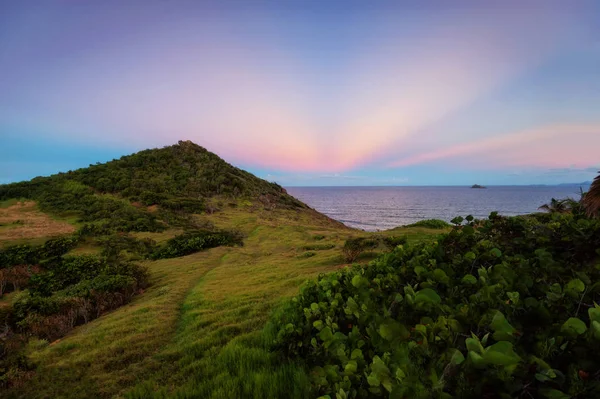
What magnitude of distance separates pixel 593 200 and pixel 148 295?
55.7 ft

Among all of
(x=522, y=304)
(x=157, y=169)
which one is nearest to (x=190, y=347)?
(x=522, y=304)

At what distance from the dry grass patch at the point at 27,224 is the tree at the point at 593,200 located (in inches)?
1599

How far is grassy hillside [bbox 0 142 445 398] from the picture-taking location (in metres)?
5.19

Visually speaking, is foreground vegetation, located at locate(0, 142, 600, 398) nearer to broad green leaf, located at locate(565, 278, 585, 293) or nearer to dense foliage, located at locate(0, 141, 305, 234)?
broad green leaf, located at locate(565, 278, 585, 293)

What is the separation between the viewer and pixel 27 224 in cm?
3697

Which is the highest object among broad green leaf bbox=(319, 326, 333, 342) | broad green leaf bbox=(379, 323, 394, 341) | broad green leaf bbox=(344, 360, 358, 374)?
broad green leaf bbox=(379, 323, 394, 341)

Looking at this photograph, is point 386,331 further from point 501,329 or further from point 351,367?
point 501,329

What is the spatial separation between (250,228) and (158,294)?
24.1m

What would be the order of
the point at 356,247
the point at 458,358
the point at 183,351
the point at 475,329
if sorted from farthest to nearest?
the point at 356,247
the point at 183,351
the point at 475,329
the point at 458,358

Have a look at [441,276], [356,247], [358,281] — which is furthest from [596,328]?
[356,247]

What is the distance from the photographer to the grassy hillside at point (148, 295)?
17.0 ft

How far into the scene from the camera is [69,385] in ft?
19.4

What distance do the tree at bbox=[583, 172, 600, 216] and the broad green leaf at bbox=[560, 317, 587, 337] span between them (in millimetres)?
6418

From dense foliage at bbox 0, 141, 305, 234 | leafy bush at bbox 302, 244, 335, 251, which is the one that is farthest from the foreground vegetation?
dense foliage at bbox 0, 141, 305, 234
